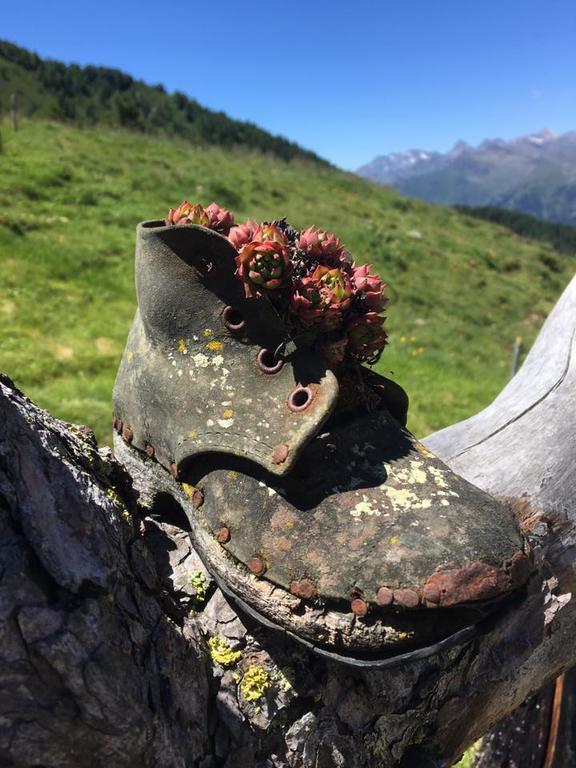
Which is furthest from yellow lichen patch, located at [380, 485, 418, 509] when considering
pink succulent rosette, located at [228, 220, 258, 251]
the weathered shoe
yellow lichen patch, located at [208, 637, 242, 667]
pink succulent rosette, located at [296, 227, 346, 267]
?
pink succulent rosette, located at [228, 220, 258, 251]

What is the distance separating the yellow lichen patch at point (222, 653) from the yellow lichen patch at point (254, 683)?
5 cm

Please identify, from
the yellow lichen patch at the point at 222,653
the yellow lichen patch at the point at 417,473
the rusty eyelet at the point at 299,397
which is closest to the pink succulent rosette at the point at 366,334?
the rusty eyelet at the point at 299,397

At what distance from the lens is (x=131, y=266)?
39.5 ft

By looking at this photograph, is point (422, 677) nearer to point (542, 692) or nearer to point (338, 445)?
point (338, 445)

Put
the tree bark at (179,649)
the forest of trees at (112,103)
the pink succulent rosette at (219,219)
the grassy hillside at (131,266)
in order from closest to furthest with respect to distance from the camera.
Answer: the tree bark at (179,649)
the pink succulent rosette at (219,219)
the grassy hillside at (131,266)
the forest of trees at (112,103)

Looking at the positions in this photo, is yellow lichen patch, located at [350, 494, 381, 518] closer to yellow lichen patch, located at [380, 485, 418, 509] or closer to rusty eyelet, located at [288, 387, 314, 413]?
yellow lichen patch, located at [380, 485, 418, 509]

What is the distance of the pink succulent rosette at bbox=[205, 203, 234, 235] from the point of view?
1963 mm

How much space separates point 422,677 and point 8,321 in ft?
29.3

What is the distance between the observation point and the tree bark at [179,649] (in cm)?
123

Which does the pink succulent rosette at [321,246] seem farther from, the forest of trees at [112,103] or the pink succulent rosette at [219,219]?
the forest of trees at [112,103]

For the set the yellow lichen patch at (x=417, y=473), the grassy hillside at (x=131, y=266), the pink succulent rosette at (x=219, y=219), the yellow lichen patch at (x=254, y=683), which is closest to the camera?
the yellow lichen patch at (x=254, y=683)

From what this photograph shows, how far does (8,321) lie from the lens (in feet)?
29.6

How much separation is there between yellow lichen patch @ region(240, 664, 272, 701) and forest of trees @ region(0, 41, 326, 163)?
100 ft

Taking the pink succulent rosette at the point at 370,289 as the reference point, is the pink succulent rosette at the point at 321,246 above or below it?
above
